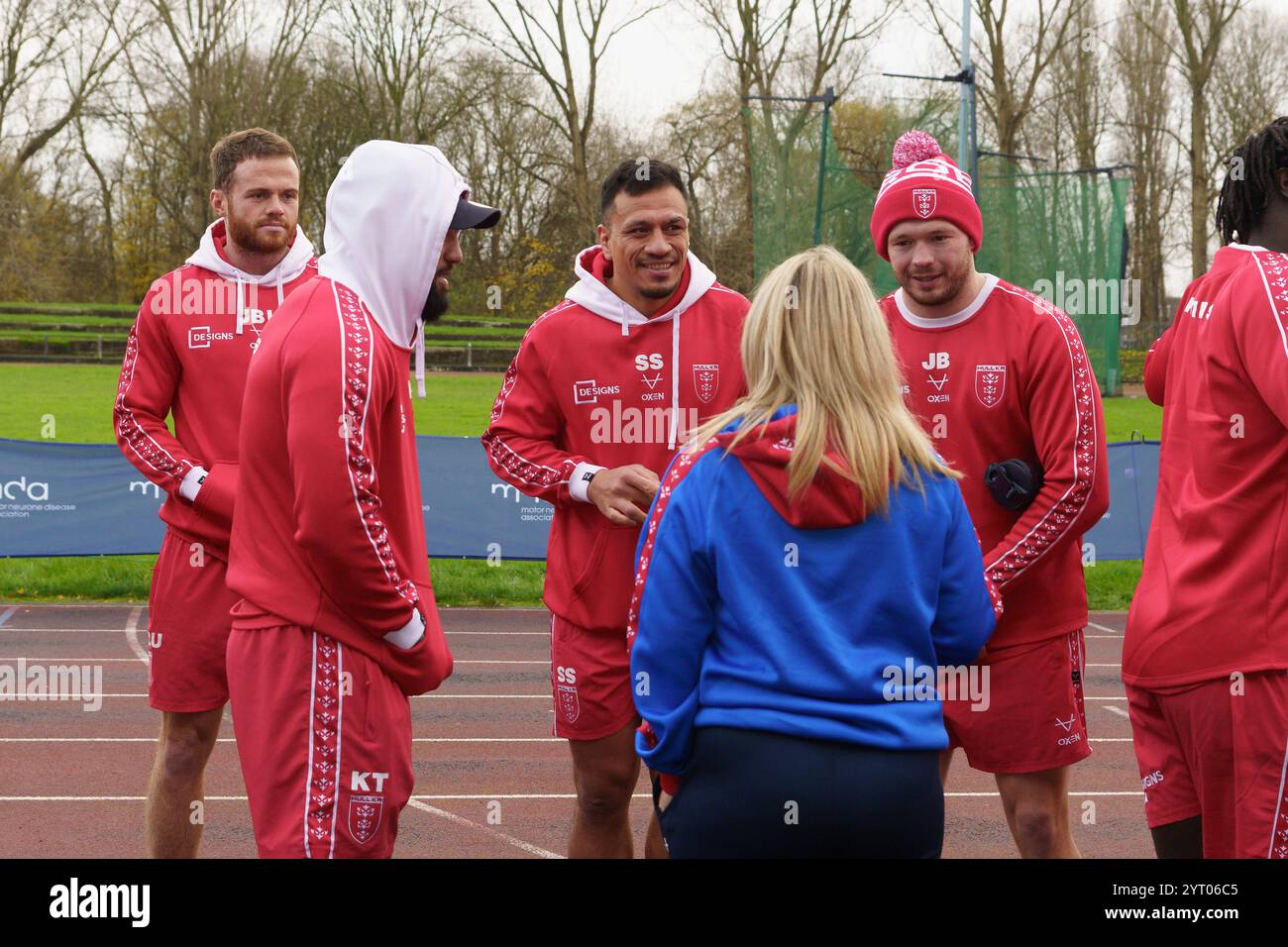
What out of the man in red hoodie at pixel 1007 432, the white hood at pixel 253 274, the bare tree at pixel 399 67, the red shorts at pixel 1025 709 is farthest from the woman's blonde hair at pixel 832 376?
the bare tree at pixel 399 67

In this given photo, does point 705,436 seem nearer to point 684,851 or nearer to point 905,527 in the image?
point 905,527

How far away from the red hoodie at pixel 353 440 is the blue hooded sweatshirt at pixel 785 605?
663 mm

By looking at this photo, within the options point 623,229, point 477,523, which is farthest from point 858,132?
point 623,229

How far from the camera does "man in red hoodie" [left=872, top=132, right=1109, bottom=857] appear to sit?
3.96m

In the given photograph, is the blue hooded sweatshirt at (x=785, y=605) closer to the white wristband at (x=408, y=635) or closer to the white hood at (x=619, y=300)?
the white wristband at (x=408, y=635)

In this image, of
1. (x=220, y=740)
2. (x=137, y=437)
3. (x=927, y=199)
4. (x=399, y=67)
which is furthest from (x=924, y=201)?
(x=399, y=67)

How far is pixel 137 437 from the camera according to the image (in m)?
4.57

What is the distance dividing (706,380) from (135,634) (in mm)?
8607

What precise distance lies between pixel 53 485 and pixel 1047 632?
10.4m

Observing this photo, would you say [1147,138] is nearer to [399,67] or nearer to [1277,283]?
[399,67]

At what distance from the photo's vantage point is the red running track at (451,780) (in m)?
6.13

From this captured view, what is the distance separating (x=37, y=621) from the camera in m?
12.1

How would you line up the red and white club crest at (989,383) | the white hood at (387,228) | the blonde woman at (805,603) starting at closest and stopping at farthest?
1. the blonde woman at (805,603)
2. the white hood at (387,228)
3. the red and white club crest at (989,383)

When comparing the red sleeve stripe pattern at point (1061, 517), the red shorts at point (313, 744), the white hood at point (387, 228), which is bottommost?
the red shorts at point (313, 744)
